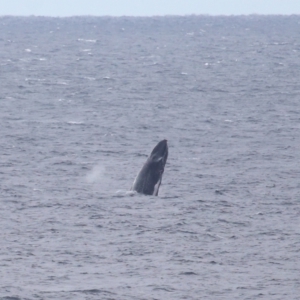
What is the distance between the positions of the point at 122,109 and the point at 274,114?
6735mm

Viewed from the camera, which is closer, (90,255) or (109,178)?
(90,255)

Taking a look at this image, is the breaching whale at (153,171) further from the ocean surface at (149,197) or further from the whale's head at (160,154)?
the ocean surface at (149,197)

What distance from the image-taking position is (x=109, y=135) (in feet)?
123

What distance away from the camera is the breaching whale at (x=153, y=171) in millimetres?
23906

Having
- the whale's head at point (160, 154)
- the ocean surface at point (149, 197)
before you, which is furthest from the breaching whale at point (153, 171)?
the ocean surface at point (149, 197)

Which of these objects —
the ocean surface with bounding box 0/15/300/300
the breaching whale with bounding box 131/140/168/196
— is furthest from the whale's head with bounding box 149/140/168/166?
the ocean surface with bounding box 0/15/300/300

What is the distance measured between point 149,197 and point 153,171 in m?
1.17

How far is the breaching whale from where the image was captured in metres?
23.9

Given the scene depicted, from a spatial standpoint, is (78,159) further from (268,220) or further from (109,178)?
(268,220)

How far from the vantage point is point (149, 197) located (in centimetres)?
2500

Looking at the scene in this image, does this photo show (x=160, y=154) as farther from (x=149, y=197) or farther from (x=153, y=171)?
(x=149, y=197)

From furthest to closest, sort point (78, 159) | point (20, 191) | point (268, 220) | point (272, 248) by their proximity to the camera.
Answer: point (78, 159) < point (20, 191) < point (268, 220) < point (272, 248)

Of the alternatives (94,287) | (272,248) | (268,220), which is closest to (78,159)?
(268,220)

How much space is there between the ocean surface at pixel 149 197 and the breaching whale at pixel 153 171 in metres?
0.27
